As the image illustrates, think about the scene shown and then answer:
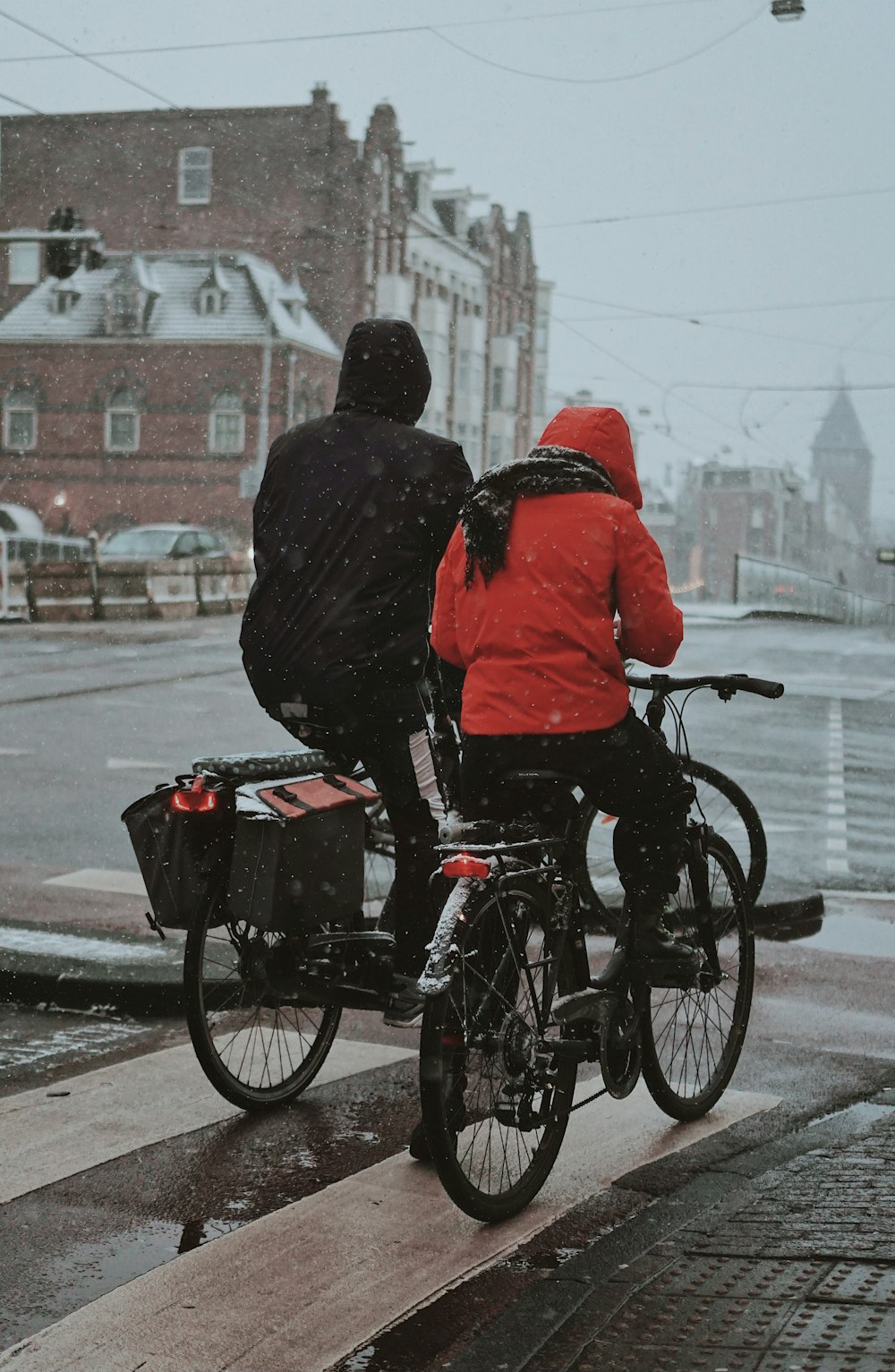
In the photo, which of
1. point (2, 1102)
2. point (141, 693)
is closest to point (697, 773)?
point (2, 1102)

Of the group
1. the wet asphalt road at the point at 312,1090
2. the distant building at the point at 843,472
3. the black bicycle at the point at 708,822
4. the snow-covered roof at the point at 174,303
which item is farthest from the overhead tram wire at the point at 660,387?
the snow-covered roof at the point at 174,303

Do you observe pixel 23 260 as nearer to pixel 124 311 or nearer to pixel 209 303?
pixel 124 311

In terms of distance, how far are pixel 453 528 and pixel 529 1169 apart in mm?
1516

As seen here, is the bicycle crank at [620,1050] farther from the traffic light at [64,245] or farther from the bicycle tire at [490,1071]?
the traffic light at [64,245]

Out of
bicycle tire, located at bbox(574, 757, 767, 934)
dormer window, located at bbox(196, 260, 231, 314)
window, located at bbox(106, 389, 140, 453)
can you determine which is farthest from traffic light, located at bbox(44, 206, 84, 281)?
window, located at bbox(106, 389, 140, 453)

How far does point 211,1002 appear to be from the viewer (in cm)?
415

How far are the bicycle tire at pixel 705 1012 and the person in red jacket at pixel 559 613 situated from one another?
706mm

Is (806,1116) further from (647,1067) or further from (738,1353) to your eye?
(738,1353)

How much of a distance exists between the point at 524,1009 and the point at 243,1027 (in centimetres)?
98

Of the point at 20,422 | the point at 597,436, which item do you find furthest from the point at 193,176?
the point at 597,436

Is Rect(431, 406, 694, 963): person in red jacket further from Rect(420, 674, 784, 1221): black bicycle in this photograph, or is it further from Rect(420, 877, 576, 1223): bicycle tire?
Rect(420, 877, 576, 1223): bicycle tire

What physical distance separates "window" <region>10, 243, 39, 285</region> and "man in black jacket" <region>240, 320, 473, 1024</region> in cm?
Answer: 3937

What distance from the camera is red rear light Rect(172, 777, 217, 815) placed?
4023 mm

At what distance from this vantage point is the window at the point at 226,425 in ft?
148
